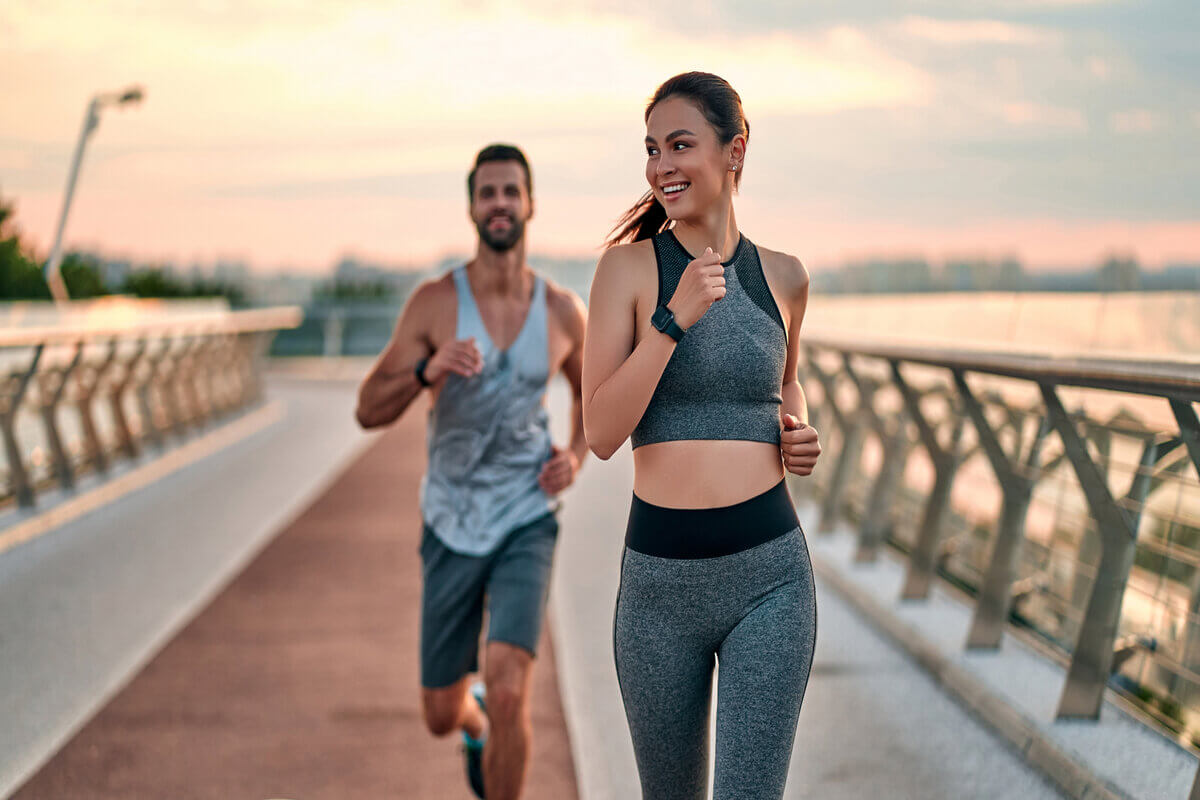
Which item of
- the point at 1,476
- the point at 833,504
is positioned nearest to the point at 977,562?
the point at 833,504

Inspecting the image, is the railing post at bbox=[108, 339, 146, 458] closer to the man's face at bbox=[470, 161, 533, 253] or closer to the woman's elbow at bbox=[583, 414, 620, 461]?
the man's face at bbox=[470, 161, 533, 253]

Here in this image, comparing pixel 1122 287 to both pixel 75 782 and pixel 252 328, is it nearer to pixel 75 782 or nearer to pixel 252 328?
pixel 75 782

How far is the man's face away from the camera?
13.2 feet

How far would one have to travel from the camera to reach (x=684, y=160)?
2496 mm

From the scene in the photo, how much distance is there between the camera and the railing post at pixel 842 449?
26.4 feet

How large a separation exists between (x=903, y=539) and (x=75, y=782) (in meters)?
4.84

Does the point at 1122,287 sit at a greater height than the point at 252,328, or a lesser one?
greater

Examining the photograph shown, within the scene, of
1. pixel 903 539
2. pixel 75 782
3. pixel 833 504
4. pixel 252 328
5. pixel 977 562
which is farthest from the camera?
pixel 252 328

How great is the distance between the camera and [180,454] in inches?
541

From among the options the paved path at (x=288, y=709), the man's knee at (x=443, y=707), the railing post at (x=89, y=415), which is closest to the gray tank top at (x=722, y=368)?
the man's knee at (x=443, y=707)

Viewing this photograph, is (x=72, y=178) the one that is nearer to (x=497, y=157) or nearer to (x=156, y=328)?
(x=156, y=328)

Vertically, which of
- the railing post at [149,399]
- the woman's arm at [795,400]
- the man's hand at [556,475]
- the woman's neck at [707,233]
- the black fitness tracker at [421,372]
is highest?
the woman's neck at [707,233]

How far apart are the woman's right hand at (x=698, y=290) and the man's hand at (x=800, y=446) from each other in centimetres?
31

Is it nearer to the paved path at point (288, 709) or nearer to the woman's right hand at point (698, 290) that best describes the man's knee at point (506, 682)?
the paved path at point (288, 709)
